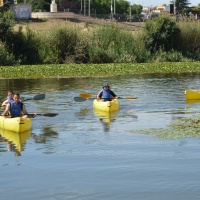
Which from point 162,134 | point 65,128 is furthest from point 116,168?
point 65,128

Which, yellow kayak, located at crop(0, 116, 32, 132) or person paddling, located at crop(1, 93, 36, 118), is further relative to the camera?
person paddling, located at crop(1, 93, 36, 118)

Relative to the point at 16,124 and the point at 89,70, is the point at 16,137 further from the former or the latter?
the point at 89,70

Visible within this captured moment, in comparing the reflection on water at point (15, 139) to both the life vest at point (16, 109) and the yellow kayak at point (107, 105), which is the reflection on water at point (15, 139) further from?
the yellow kayak at point (107, 105)

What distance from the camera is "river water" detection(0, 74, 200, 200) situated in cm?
1463

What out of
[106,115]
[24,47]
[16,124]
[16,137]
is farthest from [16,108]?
[24,47]

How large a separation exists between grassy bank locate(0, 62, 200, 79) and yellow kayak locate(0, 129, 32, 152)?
23.7 m

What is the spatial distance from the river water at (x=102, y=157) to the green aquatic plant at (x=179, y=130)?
1.58 ft

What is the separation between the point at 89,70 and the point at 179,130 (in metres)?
27.3

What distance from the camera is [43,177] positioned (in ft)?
52.2

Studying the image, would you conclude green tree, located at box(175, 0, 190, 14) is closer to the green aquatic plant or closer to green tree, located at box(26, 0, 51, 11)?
green tree, located at box(26, 0, 51, 11)

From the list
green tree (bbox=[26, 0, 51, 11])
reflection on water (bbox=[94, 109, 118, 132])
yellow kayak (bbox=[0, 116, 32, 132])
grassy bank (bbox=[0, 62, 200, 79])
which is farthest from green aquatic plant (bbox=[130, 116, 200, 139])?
green tree (bbox=[26, 0, 51, 11])

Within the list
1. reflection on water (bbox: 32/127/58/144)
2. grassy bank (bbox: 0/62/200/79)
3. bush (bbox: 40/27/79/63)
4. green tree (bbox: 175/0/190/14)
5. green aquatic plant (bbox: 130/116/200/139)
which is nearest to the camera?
green aquatic plant (bbox: 130/116/200/139)

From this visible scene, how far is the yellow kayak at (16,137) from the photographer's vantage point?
20656 mm

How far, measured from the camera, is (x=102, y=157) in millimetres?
17938
